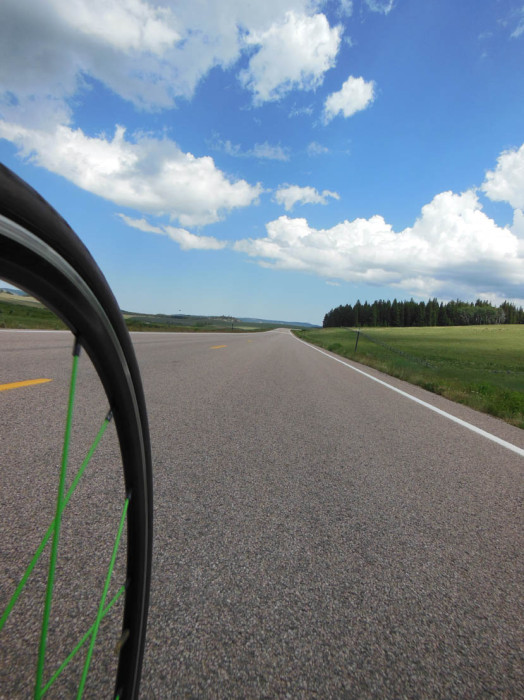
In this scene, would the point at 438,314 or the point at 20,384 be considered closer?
the point at 20,384

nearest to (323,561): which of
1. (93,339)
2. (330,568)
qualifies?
(330,568)

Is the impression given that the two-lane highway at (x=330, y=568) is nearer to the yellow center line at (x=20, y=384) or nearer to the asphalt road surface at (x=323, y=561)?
the asphalt road surface at (x=323, y=561)

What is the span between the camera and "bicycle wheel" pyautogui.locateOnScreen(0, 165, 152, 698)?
613 millimetres

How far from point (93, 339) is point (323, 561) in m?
1.60

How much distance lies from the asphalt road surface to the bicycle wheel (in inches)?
15.3

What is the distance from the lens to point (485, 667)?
1.32 metres

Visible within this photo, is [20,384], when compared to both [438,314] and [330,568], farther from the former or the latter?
[438,314]

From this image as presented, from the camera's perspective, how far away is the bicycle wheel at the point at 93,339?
61 cm

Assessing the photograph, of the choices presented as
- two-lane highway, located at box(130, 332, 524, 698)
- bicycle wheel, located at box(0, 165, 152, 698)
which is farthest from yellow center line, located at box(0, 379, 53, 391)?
bicycle wheel, located at box(0, 165, 152, 698)

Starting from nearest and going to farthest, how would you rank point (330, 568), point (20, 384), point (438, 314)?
point (330, 568) < point (20, 384) < point (438, 314)

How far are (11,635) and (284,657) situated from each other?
0.88 meters

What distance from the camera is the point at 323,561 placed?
1.83 m

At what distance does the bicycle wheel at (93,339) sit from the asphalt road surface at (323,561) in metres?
0.39

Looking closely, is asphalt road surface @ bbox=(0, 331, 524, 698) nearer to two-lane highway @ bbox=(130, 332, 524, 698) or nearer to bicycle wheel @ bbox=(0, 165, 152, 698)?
two-lane highway @ bbox=(130, 332, 524, 698)
